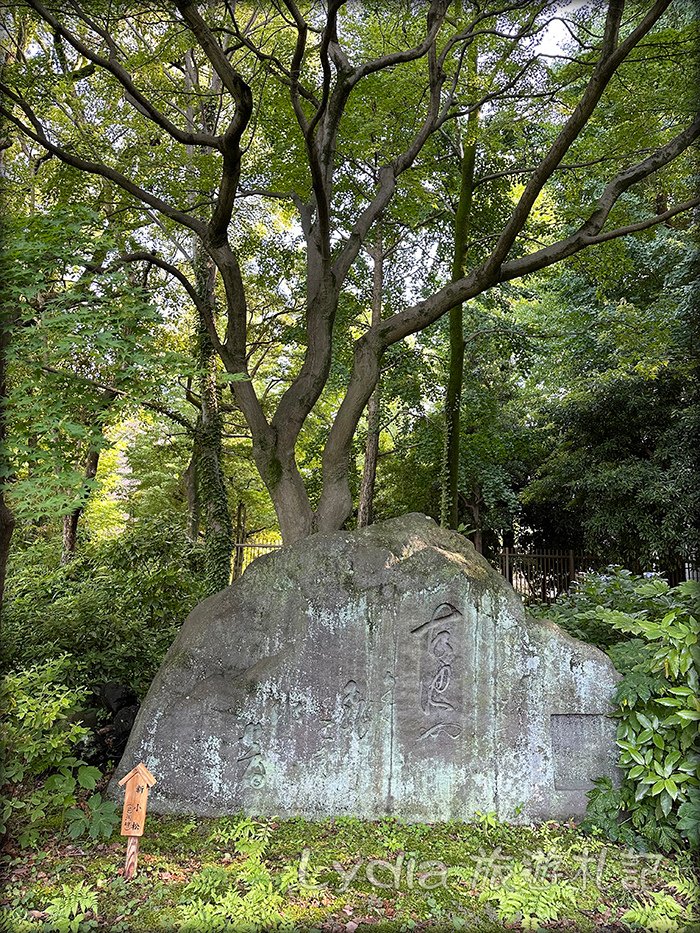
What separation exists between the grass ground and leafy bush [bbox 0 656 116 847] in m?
0.13

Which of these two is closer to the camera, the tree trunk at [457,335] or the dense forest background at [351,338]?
the dense forest background at [351,338]

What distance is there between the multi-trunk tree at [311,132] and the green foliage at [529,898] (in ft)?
12.6

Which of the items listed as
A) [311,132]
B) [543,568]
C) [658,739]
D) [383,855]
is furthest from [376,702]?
[543,568]

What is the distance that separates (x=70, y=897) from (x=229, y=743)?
1178mm

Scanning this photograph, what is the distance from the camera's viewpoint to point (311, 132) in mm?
5801

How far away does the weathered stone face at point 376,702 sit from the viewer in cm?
395

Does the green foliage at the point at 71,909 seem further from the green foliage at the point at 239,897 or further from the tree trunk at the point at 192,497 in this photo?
the tree trunk at the point at 192,497

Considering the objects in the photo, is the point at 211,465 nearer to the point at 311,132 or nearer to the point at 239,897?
the point at 311,132

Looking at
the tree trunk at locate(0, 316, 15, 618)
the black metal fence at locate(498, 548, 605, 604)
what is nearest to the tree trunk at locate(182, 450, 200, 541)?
the black metal fence at locate(498, 548, 605, 604)

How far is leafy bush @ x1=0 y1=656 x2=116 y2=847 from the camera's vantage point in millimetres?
3346

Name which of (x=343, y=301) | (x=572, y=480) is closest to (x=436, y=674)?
(x=343, y=301)

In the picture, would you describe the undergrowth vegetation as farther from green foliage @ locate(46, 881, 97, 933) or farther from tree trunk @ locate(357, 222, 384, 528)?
tree trunk @ locate(357, 222, 384, 528)

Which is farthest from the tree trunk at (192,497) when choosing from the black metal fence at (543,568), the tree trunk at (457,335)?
the tree trunk at (457,335)

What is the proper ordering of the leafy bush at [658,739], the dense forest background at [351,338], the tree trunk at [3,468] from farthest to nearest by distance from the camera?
1. the dense forest background at [351,338]
2. the leafy bush at [658,739]
3. the tree trunk at [3,468]
